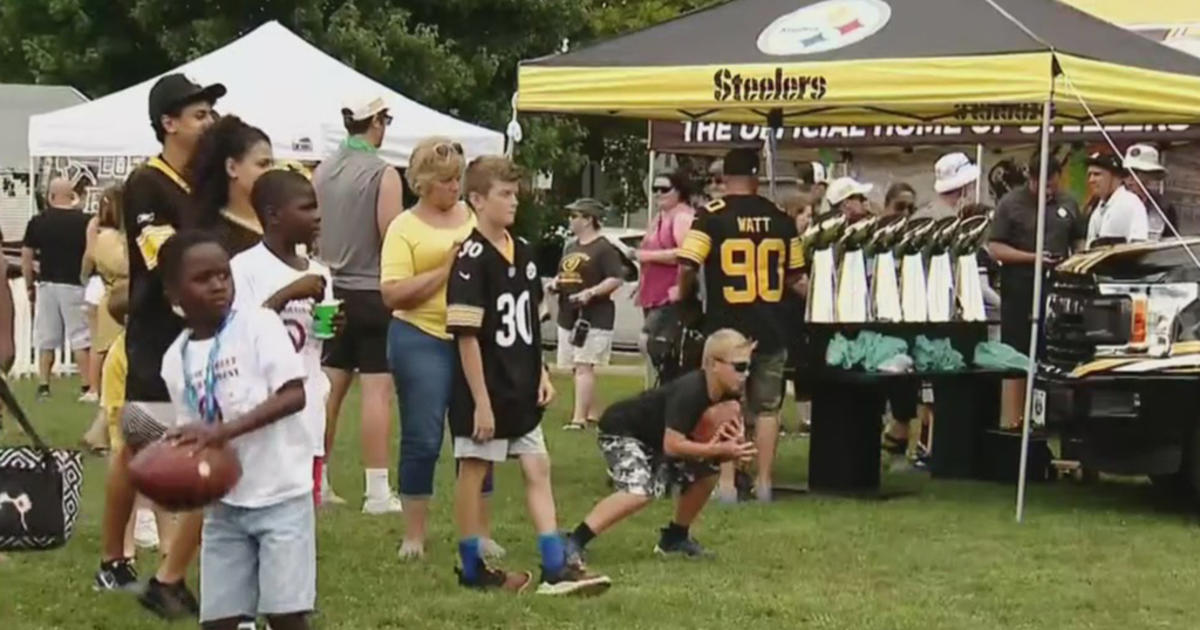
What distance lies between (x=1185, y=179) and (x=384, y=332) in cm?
1002

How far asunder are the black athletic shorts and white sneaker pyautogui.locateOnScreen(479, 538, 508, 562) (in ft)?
3.78

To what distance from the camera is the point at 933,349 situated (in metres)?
11.5

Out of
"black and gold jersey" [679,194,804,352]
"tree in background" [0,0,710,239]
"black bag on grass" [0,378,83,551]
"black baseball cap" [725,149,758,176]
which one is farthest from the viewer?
"tree in background" [0,0,710,239]

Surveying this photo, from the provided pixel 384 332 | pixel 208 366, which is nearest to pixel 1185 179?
pixel 384 332

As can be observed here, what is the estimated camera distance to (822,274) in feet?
36.4

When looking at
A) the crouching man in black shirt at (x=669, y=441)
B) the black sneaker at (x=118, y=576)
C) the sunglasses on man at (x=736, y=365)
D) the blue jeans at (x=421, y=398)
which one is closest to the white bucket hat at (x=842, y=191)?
the crouching man in black shirt at (x=669, y=441)

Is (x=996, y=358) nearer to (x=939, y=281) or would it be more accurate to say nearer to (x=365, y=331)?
(x=939, y=281)

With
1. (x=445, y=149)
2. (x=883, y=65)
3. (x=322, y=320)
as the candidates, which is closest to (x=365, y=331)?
(x=445, y=149)

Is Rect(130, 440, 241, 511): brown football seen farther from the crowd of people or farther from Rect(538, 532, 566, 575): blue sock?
Rect(538, 532, 566, 575): blue sock

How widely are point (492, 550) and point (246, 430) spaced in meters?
3.33

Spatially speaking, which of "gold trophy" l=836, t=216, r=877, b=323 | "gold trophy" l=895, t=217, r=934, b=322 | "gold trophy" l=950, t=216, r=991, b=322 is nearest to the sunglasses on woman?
"gold trophy" l=836, t=216, r=877, b=323

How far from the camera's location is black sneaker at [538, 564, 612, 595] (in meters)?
7.71

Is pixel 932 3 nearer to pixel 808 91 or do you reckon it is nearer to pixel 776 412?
pixel 808 91

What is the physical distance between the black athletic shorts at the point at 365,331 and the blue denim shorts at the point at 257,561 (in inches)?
156
